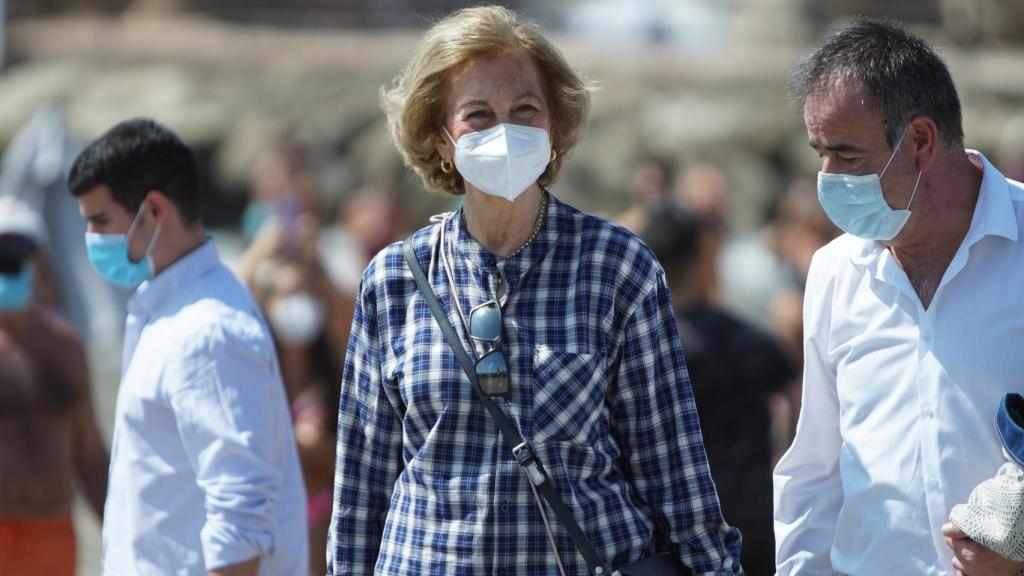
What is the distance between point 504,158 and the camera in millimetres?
3322

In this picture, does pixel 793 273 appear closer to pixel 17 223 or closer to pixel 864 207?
pixel 17 223

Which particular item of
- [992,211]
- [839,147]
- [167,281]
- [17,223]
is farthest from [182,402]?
[17,223]

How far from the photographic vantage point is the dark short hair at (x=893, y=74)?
337cm

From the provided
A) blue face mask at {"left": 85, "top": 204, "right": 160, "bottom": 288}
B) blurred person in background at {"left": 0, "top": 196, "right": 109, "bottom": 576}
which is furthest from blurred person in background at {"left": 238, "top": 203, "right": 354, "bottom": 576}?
blue face mask at {"left": 85, "top": 204, "right": 160, "bottom": 288}

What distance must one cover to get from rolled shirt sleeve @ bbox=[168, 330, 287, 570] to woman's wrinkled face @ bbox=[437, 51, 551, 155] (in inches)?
42.1

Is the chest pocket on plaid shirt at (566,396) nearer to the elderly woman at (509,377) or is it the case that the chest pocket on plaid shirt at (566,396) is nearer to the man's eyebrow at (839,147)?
the elderly woman at (509,377)

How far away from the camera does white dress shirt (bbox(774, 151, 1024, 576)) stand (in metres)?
3.28

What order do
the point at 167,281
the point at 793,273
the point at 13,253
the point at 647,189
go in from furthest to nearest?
the point at 793,273
the point at 647,189
the point at 13,253
the point at 167,281

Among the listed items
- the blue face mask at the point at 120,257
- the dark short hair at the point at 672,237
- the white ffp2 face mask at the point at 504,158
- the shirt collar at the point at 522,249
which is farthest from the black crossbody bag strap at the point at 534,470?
the dark short hair at the point at 672,237

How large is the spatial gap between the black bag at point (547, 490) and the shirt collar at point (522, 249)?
0.55 ft

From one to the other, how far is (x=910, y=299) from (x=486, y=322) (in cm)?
92

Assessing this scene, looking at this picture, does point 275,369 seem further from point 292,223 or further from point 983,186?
point 292,223

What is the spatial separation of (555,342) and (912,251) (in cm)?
82

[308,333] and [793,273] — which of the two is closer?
[308,333]
